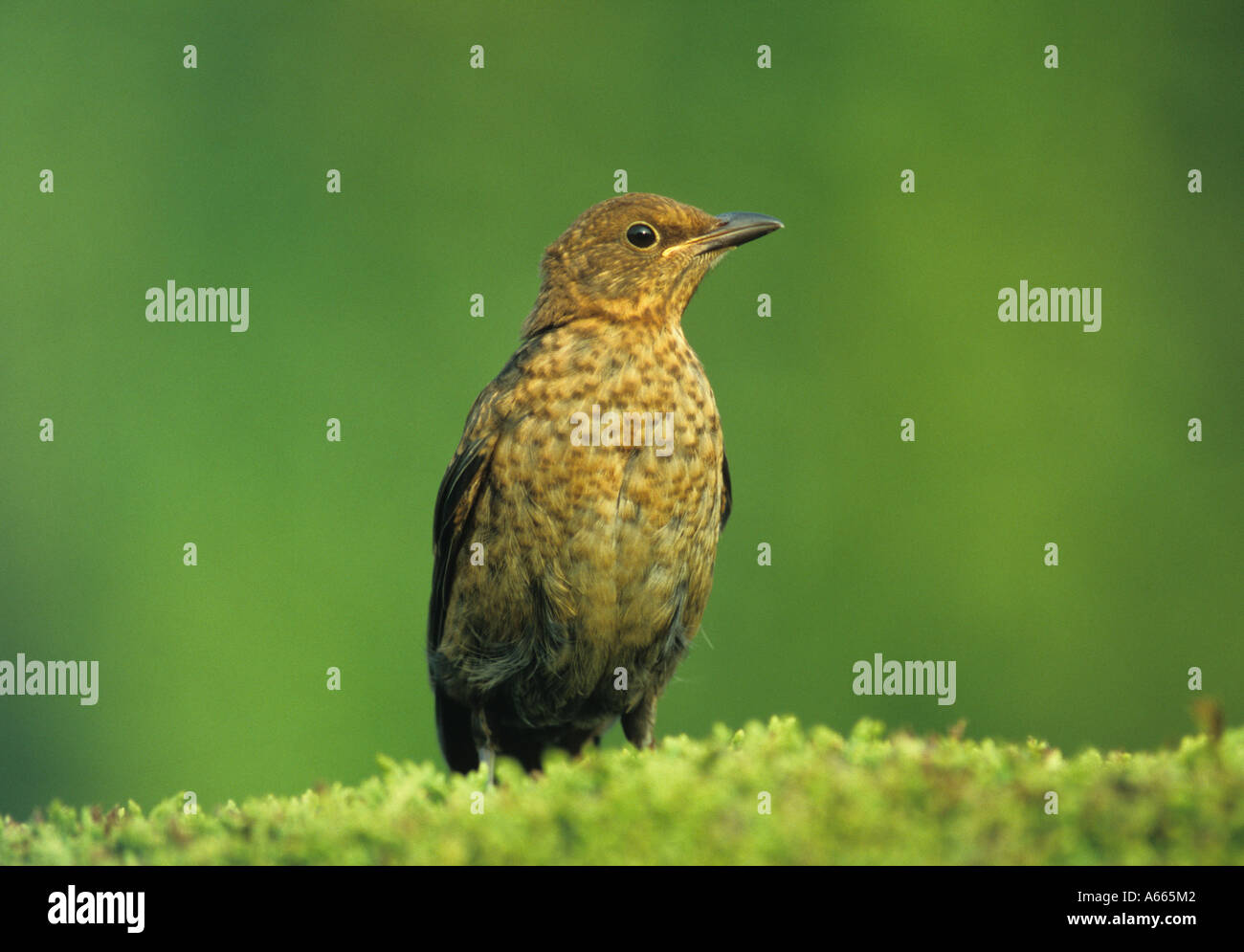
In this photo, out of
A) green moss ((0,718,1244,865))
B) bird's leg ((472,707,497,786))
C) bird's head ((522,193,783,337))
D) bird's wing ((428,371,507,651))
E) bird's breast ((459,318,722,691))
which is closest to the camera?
green moss ((0,718,1244,865))

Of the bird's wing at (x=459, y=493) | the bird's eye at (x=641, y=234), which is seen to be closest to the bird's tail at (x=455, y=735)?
the bird's wing at (x=459, y=493)

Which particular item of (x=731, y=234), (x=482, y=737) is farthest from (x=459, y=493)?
(x=731, y=234)

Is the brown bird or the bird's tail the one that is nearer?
the brown bird

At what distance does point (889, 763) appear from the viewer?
2.97 metres

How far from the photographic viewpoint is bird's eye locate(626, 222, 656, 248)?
511cm

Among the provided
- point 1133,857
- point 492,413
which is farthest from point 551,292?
point 1133,857

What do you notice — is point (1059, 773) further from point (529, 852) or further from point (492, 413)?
point (492, 413)

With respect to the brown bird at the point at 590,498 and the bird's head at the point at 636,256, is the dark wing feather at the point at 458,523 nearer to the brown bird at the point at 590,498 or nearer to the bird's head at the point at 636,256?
the brown bird at the point at 590,498

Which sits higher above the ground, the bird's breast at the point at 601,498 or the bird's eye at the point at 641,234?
the bird's eye at the point at 641,234

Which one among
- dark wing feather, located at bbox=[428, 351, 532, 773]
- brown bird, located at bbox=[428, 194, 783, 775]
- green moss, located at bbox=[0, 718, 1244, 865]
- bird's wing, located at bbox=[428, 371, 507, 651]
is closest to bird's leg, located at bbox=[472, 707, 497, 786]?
brown bird, located at bbox=[428, 194, 783, 775]

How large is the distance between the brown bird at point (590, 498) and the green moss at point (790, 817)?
1.42m

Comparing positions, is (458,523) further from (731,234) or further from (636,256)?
(731,234)

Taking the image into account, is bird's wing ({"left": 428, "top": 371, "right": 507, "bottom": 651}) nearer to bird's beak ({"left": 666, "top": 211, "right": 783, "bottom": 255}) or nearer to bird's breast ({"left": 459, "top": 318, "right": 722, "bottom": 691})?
bird's breast ({"left": 459, "top": 318, "right": 722, "bottom": 691})

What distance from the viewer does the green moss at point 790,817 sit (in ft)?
8.49
